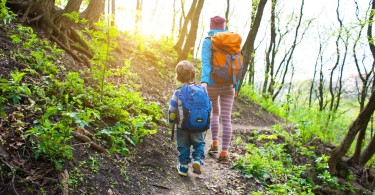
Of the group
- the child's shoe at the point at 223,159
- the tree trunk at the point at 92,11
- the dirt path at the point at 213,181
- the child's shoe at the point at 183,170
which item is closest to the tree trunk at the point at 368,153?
the dirt path at the point at 213,181

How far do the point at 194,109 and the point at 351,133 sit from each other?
225 inches

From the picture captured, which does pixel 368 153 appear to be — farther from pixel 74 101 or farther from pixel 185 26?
pixel 185 26

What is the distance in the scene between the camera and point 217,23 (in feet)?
17.7

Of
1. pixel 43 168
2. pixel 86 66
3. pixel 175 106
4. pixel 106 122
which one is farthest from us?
pixel 86 66

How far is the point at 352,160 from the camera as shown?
361 inches

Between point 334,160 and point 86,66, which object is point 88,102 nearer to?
point 86,66

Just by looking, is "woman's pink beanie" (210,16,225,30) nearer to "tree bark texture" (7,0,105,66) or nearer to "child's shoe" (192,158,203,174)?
"child's shoe" (192,158,203,174)

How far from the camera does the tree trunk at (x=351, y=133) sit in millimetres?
8086

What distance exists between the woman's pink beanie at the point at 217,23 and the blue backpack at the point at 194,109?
1462 mm

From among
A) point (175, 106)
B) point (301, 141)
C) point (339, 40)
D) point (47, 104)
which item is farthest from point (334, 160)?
point (339, 40)

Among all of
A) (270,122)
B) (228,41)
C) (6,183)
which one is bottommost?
(270,122)

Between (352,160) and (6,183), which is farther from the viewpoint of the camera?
(352,160)

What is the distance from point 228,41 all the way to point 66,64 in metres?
3.36

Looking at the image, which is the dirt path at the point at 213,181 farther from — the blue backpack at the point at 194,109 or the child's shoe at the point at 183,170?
the blue backpack at the point at 194,109
